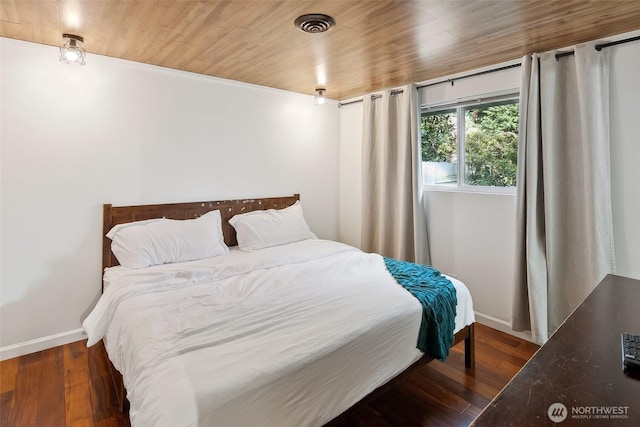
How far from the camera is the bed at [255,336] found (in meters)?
1.24

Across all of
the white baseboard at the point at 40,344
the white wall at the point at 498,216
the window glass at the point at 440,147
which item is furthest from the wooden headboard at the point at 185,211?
the white wall at the point at 498,216

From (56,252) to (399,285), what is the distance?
2.56m

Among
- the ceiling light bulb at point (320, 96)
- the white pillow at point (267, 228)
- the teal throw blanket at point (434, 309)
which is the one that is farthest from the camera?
the ceiling light bulb at point (320, 96)

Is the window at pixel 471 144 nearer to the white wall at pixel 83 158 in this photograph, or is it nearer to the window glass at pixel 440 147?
the window glass at pixel 440 147

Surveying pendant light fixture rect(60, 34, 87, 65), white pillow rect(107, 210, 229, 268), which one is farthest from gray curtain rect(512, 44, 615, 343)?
pendant light fixture rect(60, 34, 87, 65)

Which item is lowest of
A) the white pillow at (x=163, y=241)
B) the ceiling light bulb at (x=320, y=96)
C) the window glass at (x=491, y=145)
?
the white pillow at (x=163, y=241)

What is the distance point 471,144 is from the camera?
318 cm

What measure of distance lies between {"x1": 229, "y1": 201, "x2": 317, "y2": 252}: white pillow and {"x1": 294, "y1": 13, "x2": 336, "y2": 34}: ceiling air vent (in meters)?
Result: 1.77

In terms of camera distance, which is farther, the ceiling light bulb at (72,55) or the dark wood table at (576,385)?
the ceiling light bulb at (72,55)

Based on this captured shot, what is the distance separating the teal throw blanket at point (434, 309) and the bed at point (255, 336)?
7 cm

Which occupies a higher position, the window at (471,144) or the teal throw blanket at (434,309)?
the window at (471,144)

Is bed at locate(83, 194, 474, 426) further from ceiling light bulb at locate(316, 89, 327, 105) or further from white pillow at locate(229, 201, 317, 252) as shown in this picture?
ceiling light bulb at locate(316, 89, 327, 105)

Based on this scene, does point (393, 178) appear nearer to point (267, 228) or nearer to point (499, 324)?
point (267, 228)

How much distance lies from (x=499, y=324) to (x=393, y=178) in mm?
1708
